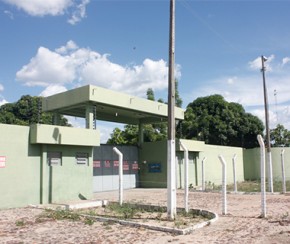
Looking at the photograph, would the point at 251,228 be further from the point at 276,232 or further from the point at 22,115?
the point at 22,115

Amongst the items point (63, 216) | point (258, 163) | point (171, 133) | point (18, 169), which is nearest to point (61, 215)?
point (63, 216)

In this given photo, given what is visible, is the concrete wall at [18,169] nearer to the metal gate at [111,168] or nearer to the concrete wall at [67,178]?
the concrete wall at [67,178]

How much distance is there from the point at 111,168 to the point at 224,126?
718 inches

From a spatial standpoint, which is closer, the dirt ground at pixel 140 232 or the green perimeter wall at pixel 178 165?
the dirt ground at pixel 140 232

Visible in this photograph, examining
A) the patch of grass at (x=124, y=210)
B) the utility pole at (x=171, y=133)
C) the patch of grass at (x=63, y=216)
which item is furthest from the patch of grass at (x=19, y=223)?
the utility pole at (x=171, y=133)

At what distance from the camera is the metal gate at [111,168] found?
74.0 feet

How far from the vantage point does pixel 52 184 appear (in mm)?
16062

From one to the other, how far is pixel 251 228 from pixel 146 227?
108 inches

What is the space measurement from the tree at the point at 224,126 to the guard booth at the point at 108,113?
1357 centimetres

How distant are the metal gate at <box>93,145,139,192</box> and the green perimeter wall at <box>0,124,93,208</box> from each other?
4.65 metres

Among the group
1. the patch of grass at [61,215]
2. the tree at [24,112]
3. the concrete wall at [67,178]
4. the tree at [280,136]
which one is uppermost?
the tree at [24,112]

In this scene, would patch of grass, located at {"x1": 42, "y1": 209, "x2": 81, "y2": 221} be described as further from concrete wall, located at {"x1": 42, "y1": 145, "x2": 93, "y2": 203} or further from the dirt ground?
concrete wall, located at {"x1": 42, "y1": 145, "x2": 93, "y2": 203}

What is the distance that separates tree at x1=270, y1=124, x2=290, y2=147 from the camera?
38.7 meters

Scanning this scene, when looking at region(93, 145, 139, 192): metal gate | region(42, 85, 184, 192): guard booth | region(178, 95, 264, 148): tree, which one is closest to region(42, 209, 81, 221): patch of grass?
region(42, 85, 184, 192): guard booth
